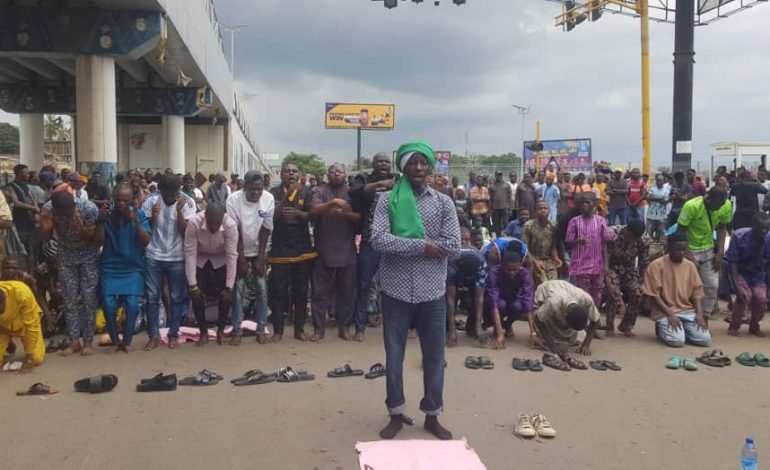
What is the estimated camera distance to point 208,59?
19438mm

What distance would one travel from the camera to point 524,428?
13.9 ft

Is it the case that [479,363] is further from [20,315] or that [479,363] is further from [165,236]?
[20,315]

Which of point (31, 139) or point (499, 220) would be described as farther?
point (31, 139)

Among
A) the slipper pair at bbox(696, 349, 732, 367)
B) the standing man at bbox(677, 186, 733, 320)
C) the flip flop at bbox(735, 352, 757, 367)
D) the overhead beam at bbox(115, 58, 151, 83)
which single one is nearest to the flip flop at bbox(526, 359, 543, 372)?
the slipper pair at bbox(696, 349, 732, 367)

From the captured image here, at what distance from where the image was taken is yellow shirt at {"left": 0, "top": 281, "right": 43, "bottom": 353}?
5.21 metres

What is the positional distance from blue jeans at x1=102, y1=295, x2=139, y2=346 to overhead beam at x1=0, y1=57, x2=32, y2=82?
1375cm

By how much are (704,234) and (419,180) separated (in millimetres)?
5234

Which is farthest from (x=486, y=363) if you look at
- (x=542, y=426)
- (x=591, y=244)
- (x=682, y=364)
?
(x=591, y=244)

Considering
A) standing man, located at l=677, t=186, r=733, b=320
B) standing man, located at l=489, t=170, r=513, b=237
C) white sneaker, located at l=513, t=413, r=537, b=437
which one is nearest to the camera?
white sneaker, located at l=513, t=413, r=537, b=437

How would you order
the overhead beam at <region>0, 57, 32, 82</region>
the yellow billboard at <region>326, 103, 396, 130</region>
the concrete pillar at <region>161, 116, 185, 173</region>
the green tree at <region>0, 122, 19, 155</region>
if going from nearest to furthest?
the overhead beam at <region>0, 57, 32, 82</region> → the concrete pillar at <region>161, 116, 185, 173</region> → the yellow billboard at <region>326, 103, 396, 130</region> → the green tree at <region>0, 122, 19, 155</region>

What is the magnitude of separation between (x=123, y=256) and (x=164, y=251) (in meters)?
0.36

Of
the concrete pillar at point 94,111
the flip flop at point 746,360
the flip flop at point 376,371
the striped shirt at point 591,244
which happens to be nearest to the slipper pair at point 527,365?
the flip flop at point 376,371

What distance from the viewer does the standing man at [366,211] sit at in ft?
20.5

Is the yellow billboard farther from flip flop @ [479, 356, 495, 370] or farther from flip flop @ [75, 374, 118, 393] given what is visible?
flip flop @ [75, 374, 118, 393]
